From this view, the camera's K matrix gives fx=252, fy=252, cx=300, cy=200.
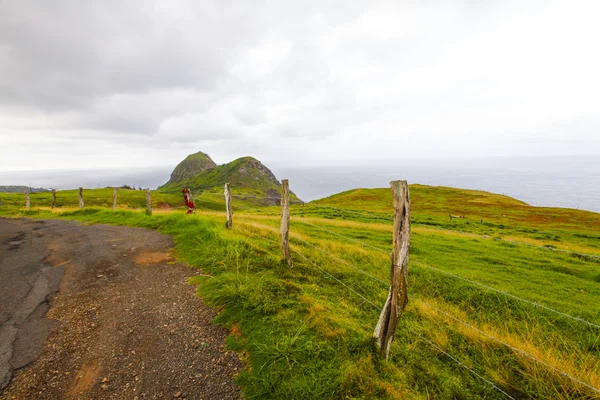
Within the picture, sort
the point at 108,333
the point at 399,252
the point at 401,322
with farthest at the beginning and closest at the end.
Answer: the point at 401,322, the point at 108,333, the point at 399,252

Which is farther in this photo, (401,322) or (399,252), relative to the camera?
(401,322)

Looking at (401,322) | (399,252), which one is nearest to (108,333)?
(399,252)

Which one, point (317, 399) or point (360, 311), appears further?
point (360, 311)

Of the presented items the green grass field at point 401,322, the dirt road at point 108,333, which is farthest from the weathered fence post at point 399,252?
the dirt road at point 108,333

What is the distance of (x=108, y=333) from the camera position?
243 inches

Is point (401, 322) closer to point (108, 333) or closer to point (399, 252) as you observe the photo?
point (399, 252)

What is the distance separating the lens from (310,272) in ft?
31.2

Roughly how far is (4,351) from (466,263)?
17.7m

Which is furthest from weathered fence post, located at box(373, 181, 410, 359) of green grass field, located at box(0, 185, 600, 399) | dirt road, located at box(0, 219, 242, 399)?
dirt road, located at box(0, 219, 242, 399)

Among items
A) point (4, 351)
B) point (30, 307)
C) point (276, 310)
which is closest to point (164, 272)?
point (30, 307)

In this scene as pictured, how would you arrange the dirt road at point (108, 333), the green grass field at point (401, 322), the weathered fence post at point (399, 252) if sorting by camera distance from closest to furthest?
the green grass field at point (401, 322) → the dirt road at point (108, 333) → the weathered fence post at point (399, 252)

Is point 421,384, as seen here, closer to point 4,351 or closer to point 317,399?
point 317,399

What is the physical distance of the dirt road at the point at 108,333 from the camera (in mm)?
4758

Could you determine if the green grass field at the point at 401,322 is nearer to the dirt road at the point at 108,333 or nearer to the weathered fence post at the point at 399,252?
the dirt road at the point at 108,333
